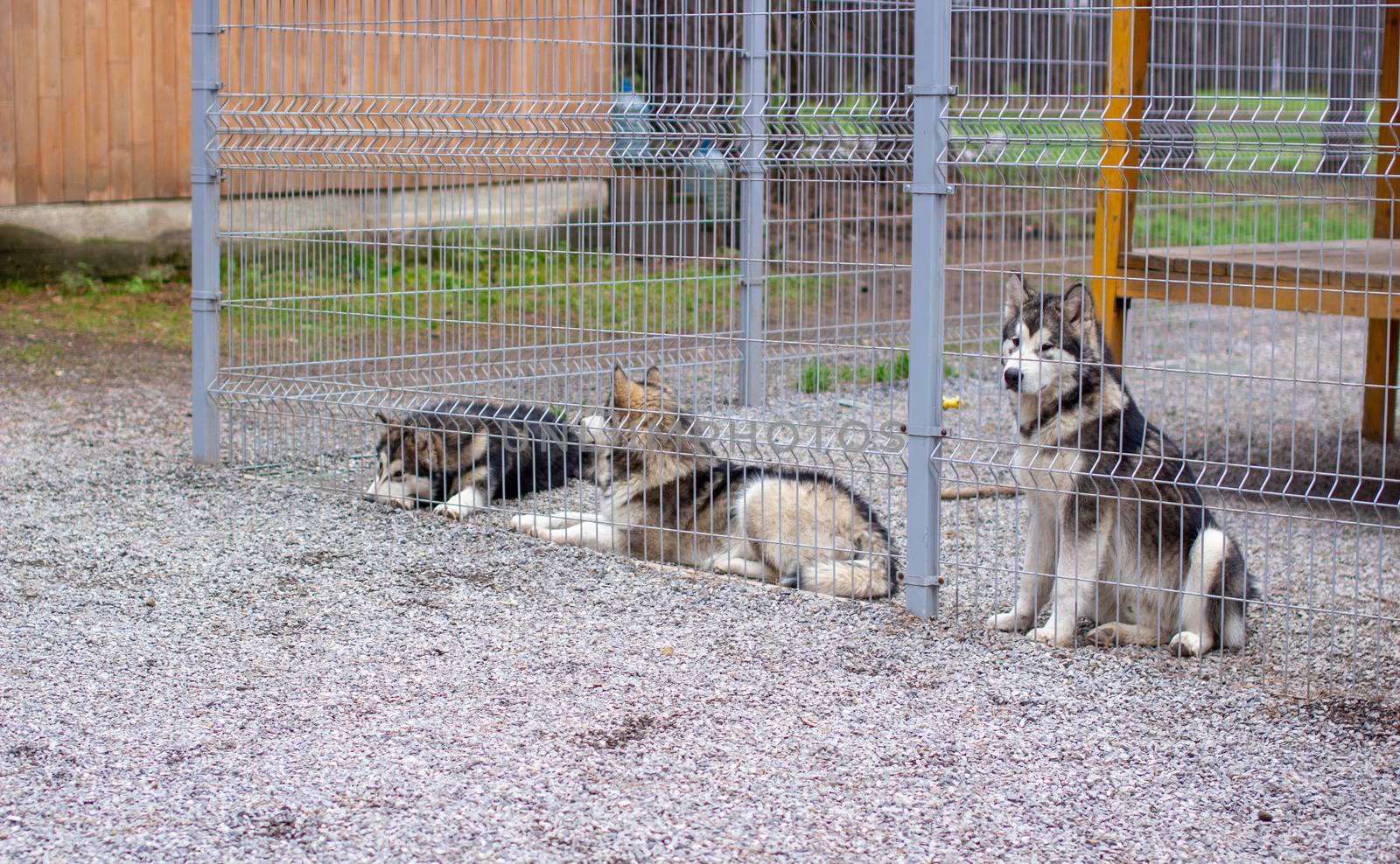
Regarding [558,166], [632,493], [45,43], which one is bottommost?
[632,493]

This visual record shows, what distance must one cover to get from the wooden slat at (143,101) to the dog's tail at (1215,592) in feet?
33.0

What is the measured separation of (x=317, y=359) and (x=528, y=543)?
6.00 ft

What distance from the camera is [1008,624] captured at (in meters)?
4.79

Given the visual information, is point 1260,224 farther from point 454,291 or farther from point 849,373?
point 454,291

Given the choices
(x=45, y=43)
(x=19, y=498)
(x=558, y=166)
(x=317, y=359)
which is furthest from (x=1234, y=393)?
(x=45, y=43)

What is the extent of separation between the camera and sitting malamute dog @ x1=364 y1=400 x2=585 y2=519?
629 cm

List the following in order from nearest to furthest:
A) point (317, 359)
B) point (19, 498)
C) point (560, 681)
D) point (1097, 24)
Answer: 1. point (560, 681)
2. point (19, 498)
3. point (317, 359)
4. point (1097, 24)

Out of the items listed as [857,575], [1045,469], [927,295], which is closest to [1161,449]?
[1045,469]

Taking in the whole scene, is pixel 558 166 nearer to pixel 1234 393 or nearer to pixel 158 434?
pixel 158 434

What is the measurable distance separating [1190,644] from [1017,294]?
122cm

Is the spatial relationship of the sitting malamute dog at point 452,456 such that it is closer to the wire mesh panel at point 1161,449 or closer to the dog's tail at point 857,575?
the dog's tail at point 857,575

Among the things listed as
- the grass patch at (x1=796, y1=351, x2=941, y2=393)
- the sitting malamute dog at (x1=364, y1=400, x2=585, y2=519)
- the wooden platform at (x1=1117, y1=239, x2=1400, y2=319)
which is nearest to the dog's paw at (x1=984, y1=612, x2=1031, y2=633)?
the wooden platform at (x1=1117, y1=239, x2=1400, y2=319)

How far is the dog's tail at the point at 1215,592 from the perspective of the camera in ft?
14.4

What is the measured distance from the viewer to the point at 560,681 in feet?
13.6
